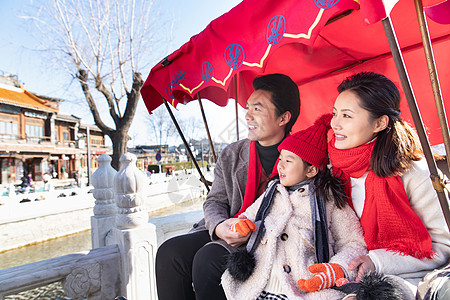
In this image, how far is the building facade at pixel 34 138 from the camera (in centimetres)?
1969

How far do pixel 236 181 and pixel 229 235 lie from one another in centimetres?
52

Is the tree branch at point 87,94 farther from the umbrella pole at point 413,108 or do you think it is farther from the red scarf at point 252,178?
the umbrella pole at point 413,108

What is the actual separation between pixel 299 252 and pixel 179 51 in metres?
1.56

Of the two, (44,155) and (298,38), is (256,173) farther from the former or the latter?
(44,155)

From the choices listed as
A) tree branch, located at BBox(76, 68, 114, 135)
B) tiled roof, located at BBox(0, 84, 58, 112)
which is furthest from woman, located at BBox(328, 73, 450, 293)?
tiled roof, located at BBox(0, 84, 58, 112)

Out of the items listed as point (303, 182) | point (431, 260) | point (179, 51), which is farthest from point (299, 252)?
point (179, 51)

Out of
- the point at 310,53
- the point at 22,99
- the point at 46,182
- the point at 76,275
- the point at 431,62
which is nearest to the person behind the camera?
the point at 431,62

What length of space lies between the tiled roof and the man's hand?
73.7ft

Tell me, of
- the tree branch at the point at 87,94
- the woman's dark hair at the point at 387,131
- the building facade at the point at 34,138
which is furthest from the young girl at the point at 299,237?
the building facade at the point at 34,138

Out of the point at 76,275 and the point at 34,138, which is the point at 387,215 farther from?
the point at 34,138

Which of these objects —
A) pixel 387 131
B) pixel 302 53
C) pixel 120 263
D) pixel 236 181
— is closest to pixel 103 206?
pixel 120 263

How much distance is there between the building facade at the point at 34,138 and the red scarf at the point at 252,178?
61.2 ft

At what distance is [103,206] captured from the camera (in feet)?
10.7

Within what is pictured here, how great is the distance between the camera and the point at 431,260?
1175 millimetres
